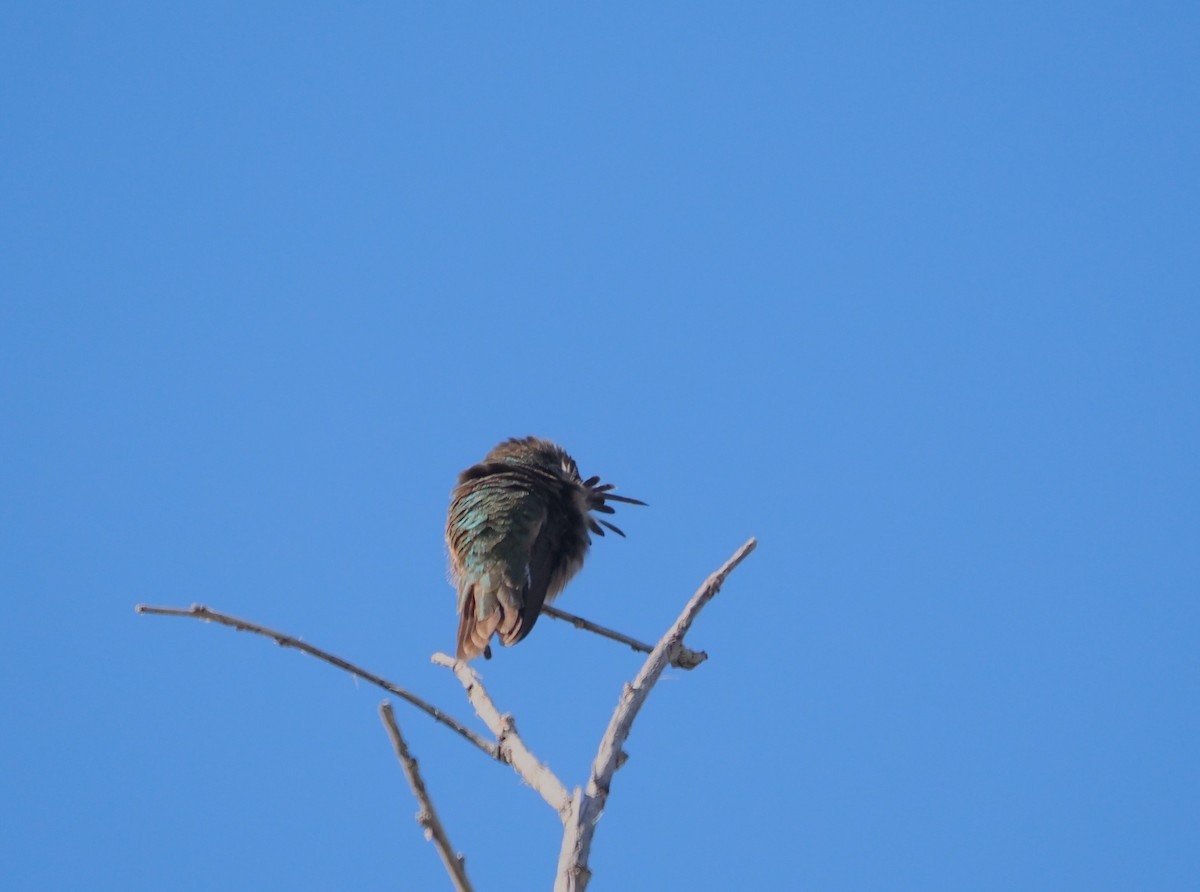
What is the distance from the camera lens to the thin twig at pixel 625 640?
17.1 feet

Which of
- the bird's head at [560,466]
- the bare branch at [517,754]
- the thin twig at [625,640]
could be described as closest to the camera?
the bare branch at [517,754]

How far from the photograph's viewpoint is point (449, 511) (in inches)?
305

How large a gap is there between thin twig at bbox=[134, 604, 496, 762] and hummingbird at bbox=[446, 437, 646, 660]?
3.05m

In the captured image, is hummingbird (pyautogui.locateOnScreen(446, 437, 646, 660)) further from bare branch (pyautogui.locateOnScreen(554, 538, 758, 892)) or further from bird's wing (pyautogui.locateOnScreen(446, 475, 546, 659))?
bare branch (pyautogui.locateOnScreen(554, 538, 758, 892))

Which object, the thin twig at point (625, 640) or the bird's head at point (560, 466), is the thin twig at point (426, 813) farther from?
the bird's head at point (560, 466)

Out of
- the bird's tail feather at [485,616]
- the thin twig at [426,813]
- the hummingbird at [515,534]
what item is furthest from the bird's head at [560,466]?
the thin twig at [426,813]

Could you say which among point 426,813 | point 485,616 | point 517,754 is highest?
point 485,616

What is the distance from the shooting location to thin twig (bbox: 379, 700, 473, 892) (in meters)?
3.00

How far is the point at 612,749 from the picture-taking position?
3.31m

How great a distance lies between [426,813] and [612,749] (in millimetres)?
492

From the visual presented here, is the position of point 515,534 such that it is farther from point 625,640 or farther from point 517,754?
point 517,754

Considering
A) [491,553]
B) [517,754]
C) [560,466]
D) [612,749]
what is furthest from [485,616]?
[612,749]

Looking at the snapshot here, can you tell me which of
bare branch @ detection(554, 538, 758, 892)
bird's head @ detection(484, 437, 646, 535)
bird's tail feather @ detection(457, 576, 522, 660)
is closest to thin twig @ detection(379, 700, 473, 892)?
bare branch @ detection(554, 538, 758, 892)

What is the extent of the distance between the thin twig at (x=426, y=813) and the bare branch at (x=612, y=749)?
0.21m
